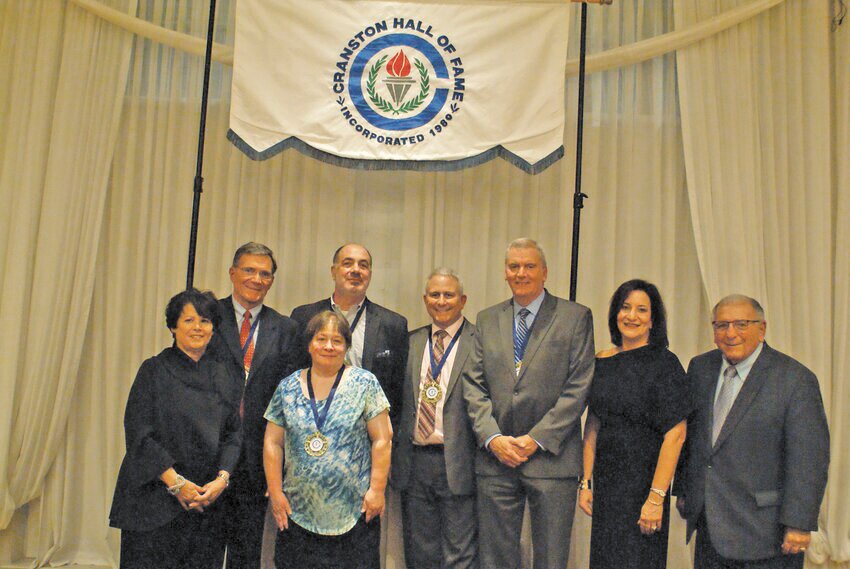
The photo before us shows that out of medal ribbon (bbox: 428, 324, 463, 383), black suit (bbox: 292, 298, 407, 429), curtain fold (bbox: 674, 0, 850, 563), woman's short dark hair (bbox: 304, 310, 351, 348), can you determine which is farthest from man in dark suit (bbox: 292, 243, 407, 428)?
curtain fold (bbox: 674, 0, 850, 563)

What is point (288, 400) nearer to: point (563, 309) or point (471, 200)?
point (563, 309)

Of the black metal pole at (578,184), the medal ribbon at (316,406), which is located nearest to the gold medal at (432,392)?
the medal ribbon at (316,406)

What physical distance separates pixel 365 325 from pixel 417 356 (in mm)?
284

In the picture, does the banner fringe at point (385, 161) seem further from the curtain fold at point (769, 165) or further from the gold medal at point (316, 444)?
the gold medal at point (316, 444)

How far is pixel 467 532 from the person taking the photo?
11.8 feet

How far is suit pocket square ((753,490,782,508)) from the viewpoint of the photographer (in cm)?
305

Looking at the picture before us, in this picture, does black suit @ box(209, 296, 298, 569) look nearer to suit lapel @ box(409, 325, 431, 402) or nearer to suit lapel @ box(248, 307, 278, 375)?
suit lapel @ box(248, 307, 278, 375)

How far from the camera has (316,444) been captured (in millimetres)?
3205

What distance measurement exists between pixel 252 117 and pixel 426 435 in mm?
1843

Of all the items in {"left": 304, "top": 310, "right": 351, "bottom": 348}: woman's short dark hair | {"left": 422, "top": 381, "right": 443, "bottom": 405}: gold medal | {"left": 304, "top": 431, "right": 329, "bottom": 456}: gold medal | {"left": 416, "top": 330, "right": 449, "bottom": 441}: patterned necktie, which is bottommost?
{"left": 304, "top": 431, "right": 329, "bottom": 456}: gold medal

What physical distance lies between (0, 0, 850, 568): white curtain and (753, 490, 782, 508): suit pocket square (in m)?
1.36

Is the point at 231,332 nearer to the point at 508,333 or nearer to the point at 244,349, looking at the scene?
the point at 244,349

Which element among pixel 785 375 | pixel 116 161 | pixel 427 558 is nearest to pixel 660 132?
pixel 785 375

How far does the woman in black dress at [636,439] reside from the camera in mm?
3201
